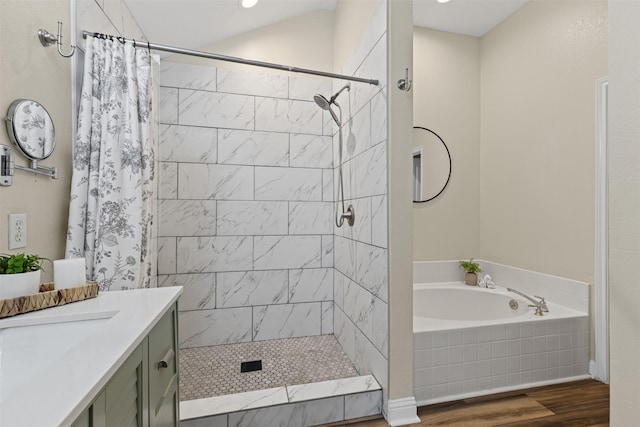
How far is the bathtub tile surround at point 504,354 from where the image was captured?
6.06 feet

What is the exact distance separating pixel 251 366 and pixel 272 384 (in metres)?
0.30

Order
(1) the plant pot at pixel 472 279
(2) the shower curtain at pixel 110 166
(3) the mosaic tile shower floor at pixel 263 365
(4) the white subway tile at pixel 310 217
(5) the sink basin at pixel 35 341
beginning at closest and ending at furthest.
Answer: (5) the sink basin at pixel 35 341 → (2) the shower curtain at pixel 110 166 → (3) the mosaic tile shower floor at pixel 263 365 → (4) the white subway tile at pixel 310 217 → (1) the plant pot at pixel 472 279

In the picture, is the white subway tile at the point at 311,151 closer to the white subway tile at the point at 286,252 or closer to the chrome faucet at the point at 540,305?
the white subway tile at the point at 286,252

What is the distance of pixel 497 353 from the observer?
1966mm

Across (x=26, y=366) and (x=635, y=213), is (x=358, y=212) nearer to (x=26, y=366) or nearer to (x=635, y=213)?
(x=635, y=213)

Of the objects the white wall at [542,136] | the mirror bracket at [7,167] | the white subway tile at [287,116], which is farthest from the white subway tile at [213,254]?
the white wall at [542,136]

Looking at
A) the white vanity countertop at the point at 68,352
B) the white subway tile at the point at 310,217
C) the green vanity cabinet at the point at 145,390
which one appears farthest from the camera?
the white subway tile at the point at 310,217

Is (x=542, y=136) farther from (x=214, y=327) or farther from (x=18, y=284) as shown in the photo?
(x=18, y=284)

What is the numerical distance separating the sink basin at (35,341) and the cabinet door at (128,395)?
6.1 inches

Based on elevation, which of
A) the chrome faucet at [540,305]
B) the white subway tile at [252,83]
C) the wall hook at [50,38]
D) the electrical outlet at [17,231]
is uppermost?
the white subway tile at [252,83]

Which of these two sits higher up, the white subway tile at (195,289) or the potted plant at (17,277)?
the potted plant at (17,277)

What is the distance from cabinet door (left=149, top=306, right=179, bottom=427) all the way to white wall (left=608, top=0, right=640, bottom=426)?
4.17ft

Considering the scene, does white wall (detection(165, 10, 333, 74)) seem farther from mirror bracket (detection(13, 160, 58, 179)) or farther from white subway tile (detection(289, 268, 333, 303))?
white subway tile (detection(289, 268, 333, 303))

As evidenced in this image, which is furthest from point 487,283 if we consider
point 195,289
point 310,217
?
point 195,289
